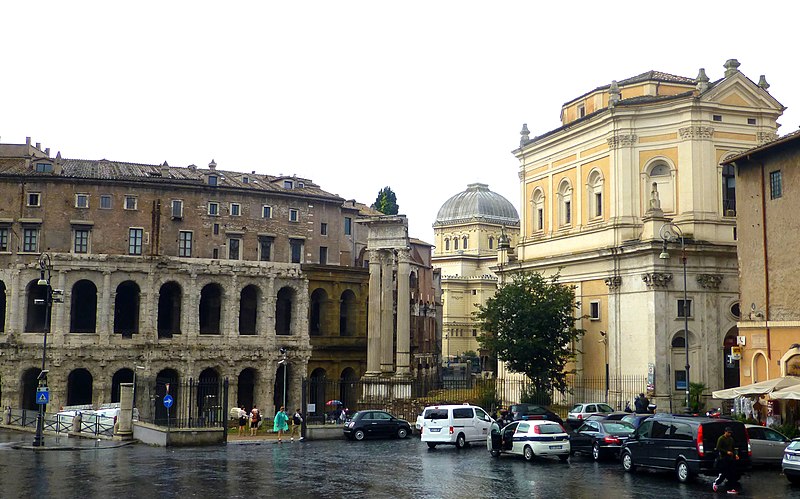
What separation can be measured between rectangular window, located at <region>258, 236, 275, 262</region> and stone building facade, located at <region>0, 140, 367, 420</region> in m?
0.10

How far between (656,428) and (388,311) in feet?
93.4

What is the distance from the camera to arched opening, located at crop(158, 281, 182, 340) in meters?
58.9

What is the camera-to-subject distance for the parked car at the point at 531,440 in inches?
1070

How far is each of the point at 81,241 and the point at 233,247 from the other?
1001 centimetres

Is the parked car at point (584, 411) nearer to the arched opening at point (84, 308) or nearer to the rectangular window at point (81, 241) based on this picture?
the arched opening at point (84, 308)

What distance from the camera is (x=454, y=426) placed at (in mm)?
32281

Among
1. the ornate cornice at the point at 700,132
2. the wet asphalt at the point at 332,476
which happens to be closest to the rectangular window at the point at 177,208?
the wet asphalt at the point at 332,476

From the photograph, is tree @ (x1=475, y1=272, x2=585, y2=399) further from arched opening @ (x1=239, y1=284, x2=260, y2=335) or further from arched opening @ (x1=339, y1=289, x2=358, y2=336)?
arched opening @ (x1=239, y1=284, x2=260, y2=335)

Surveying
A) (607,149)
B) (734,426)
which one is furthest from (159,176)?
(734,426)

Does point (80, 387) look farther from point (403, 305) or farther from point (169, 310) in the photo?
point (403, 305)

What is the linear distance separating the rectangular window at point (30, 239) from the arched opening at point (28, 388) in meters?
7.86

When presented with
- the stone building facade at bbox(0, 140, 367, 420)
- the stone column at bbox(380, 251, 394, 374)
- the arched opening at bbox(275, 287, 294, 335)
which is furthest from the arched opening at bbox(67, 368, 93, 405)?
the stone column at bbox(380, 251, 394, 374)

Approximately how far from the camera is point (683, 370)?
1763 inches

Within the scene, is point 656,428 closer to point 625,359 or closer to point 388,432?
point 388,432
